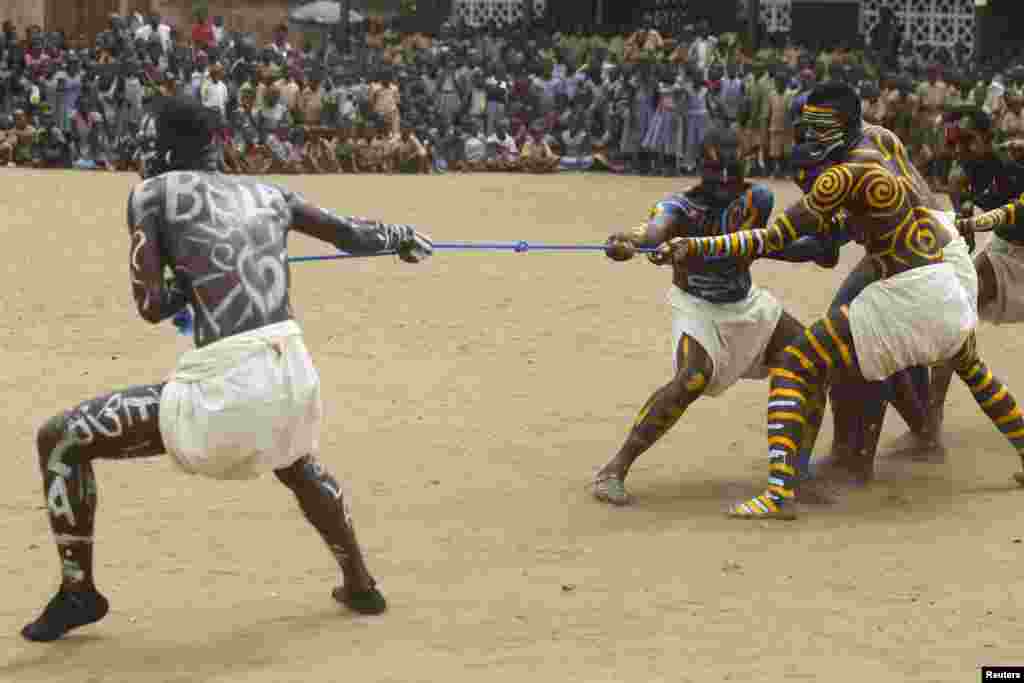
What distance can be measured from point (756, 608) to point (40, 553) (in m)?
2.46

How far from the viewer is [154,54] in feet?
73.7

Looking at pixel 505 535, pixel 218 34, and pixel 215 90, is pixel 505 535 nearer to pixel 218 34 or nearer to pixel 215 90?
pixel 215 90

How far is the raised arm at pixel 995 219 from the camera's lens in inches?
283

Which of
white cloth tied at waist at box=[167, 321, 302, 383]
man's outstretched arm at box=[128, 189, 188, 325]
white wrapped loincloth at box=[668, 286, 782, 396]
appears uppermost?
man's outstretched arm at box=[128, 189, 188, 325]

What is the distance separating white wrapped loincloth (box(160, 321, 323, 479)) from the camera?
4.60 metres

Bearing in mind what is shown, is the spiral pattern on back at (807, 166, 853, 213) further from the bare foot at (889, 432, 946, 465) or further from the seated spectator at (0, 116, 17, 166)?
the seated spectator at (0, 116, 17, 166)

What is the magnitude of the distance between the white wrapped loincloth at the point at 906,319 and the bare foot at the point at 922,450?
3.88 feet

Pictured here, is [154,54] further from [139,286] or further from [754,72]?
[139,286]

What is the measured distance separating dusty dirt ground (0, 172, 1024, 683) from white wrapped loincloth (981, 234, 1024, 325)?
1.98ft

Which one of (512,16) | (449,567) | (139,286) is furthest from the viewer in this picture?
(512,16)

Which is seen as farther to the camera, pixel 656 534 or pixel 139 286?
pixel 656 534

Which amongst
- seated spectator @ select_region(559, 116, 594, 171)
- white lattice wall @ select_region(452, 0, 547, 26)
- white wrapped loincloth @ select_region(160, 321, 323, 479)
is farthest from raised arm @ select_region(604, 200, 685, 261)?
white lattice wall @ select_region(452, 0, 547, 26)

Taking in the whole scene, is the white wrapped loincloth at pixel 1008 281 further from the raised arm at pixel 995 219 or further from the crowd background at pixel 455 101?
the crowd background at pixel 455 101

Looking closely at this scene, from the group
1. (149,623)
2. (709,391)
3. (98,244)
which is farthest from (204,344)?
(98,244)
